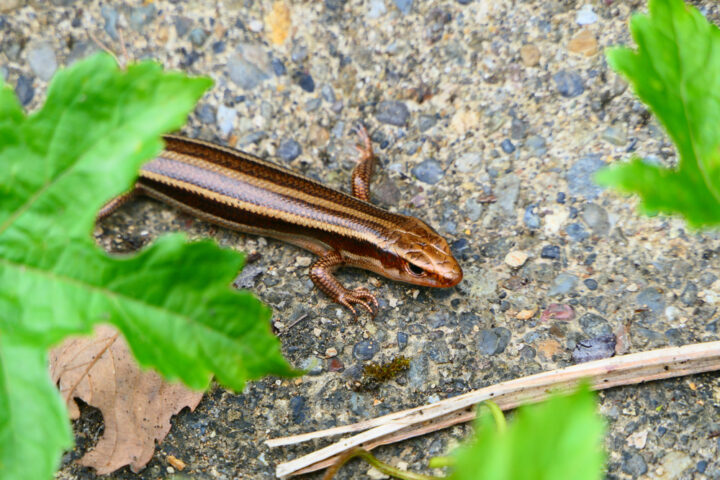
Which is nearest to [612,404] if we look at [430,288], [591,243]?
[591,243]

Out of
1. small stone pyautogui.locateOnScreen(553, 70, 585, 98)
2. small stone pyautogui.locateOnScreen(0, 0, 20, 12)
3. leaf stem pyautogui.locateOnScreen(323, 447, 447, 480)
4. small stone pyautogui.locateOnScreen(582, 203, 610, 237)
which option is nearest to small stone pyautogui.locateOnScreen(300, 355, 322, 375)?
leaf stem pyautogui.locateOnScreen(323, 447, 447, 480)

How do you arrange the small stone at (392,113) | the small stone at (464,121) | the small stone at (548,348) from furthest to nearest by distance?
the small stone at (392,113) → the small stone at (464,121) → the small stone at (548,348)

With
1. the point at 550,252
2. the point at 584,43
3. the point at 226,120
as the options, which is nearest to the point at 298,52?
the point at 226,120

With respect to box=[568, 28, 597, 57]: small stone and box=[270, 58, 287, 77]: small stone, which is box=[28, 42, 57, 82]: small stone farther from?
box=[568, 28, 597, 57]: small stone

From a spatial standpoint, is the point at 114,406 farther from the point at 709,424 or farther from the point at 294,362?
the point at 709,424

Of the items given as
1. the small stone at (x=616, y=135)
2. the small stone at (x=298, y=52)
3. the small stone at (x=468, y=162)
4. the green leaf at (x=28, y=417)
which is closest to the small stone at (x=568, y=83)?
the small stone at (x=616, y=135)

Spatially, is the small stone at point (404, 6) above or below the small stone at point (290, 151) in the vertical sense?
above

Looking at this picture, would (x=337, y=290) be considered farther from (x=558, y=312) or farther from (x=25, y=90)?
(x=25, y=90)

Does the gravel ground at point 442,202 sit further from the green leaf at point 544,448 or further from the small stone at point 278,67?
the green leaf at point 544,448
